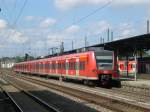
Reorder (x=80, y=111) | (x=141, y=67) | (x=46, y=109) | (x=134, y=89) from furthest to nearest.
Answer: (x=141, y=67)
(x=134, y=89)
(x=46, y=109)
(x=80, y=111)

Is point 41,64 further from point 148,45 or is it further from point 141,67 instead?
point 148,45

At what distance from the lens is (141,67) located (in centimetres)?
5703

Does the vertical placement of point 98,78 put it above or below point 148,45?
below

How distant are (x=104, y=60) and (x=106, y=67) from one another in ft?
1.87

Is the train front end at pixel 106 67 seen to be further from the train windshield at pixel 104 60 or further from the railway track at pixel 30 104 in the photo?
the railway track at pixel 30 104

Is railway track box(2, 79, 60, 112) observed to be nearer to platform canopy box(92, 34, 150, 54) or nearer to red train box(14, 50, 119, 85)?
red train box(14, 50, 119, 85)

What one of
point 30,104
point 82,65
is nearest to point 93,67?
point 82,65

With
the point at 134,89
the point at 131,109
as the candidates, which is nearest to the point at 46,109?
the point at 131,109

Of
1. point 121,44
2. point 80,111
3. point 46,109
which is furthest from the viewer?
point 121,44

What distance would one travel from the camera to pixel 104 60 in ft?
101

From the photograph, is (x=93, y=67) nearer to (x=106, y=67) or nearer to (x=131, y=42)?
(x=106, y=67)

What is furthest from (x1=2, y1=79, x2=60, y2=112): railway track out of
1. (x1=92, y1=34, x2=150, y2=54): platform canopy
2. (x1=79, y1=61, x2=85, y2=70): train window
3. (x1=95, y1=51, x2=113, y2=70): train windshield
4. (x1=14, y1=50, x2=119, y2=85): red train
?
(x1=92, y1=34, x2=150, y2=54): platform canopy

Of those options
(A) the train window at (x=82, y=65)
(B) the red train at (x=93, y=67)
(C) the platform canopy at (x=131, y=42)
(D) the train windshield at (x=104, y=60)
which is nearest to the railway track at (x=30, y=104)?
(B) the red train at (x=93, y=67)

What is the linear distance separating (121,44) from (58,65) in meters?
7.73
